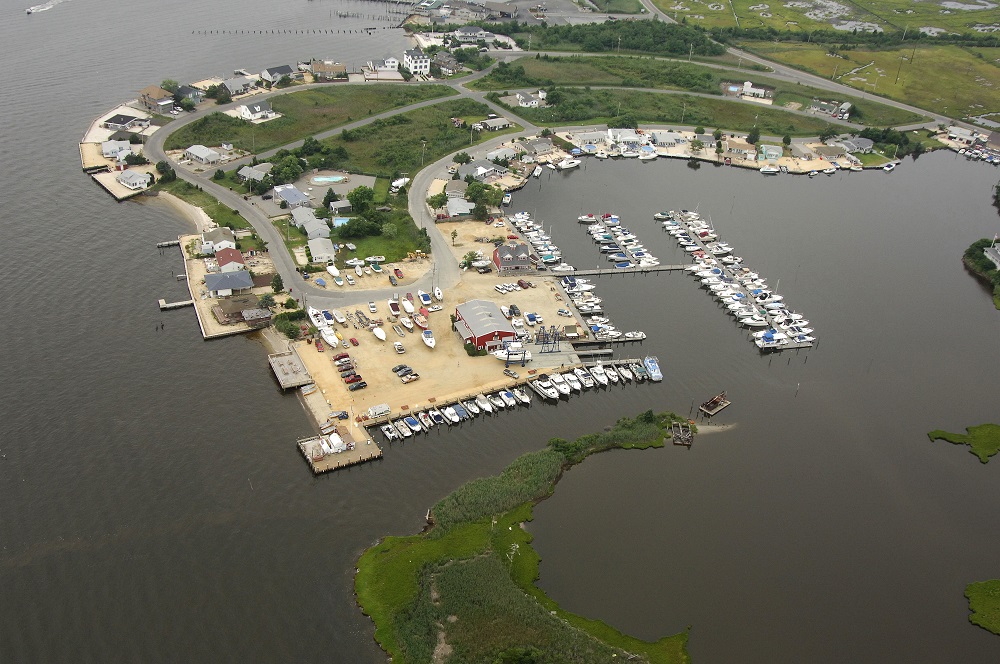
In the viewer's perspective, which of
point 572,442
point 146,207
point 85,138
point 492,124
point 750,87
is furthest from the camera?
point 750,87

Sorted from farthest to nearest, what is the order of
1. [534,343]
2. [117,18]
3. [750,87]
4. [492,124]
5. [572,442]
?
[117,18] → [750,87] → [492,124] → [534,343] → [572,442]

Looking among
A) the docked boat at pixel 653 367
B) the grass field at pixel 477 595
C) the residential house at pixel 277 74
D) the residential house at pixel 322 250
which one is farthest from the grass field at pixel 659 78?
the grass field at pixel 477 595

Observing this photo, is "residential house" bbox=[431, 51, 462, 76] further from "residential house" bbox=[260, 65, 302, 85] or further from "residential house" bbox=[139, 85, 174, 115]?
"residential house" bbox=[139, 85, 174, 115]

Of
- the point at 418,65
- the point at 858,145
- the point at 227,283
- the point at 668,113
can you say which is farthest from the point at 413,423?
the point at 418,65

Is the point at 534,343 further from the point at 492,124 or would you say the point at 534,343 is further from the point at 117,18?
the point at 117,18

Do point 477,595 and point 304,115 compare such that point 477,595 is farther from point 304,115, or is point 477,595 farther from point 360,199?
point 304,115

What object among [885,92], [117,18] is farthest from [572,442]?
[117,18]

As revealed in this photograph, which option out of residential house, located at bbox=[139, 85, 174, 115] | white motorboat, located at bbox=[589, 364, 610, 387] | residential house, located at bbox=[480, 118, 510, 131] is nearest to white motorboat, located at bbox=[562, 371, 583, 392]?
white motorboat, located at bbox=[589, 364, 610, 387]
